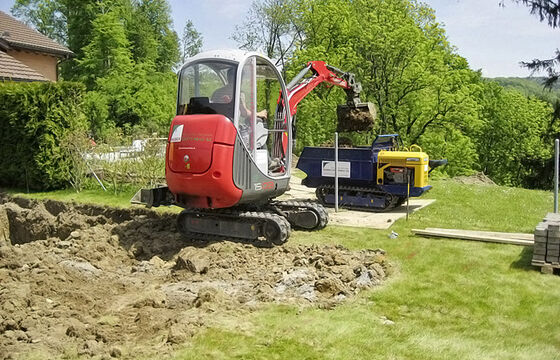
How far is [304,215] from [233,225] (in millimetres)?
1495

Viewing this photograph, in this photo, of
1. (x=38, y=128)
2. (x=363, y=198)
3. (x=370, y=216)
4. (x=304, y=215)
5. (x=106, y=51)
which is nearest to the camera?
(x=304, y=215)

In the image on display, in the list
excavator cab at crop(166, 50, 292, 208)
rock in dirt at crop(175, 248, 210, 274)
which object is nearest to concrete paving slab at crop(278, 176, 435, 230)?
excavator cab at crop(166, 50, 292, 208)

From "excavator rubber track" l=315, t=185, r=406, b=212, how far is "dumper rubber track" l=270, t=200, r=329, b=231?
272 cm

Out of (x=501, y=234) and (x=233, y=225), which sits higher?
(x=233, y=225)

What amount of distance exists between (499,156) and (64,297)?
41.5 meters

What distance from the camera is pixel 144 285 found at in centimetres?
698

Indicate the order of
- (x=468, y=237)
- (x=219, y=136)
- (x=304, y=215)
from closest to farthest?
(x=219, y=136), (x=468, y=237), (x=304, y=215)

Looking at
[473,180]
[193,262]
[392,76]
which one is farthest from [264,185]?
[392,76]

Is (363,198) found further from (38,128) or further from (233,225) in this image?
(38,128)

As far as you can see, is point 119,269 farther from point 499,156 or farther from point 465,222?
point 499,156

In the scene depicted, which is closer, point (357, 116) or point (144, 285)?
point (144, 285)

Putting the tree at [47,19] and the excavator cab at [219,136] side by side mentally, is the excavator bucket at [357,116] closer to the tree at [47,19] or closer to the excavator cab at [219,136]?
the excavator cab at [219,136]

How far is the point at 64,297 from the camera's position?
609cm

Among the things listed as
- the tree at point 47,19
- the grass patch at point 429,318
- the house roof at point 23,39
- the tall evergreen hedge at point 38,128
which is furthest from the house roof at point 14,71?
the tree at point 47,19
